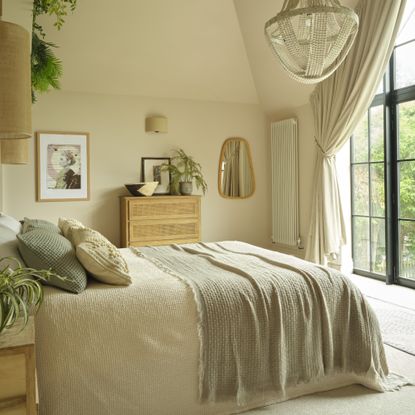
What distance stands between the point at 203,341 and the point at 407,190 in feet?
10.8

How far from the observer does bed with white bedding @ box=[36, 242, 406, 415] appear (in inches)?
69.9

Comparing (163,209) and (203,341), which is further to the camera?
(163,209)

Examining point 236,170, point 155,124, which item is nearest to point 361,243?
point 236,170

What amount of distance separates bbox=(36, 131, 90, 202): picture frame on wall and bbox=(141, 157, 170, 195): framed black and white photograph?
0.72 m

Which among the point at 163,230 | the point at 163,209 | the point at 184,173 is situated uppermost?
the point at 184,173

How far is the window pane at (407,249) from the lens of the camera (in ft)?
14.5

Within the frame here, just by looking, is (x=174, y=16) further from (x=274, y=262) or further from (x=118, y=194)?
(x=274, y=262)

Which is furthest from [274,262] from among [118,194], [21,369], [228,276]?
[118,194]

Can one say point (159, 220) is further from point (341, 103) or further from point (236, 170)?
point (341, 103)

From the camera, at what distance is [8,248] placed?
209cm

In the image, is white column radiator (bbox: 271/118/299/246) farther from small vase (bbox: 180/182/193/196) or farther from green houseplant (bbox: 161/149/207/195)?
small vase (bbox: 180/182/193/196)

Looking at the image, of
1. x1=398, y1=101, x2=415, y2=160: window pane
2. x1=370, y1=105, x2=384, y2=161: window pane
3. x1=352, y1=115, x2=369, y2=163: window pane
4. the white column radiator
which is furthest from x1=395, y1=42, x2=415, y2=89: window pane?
the white column radiator

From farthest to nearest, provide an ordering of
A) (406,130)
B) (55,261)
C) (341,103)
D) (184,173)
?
1. (184,173)
2. (341,103)
3. (406,130)
4. (55,261)

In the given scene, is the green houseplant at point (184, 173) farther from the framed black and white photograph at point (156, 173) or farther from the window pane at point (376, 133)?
the window pane at point (376, 133)
